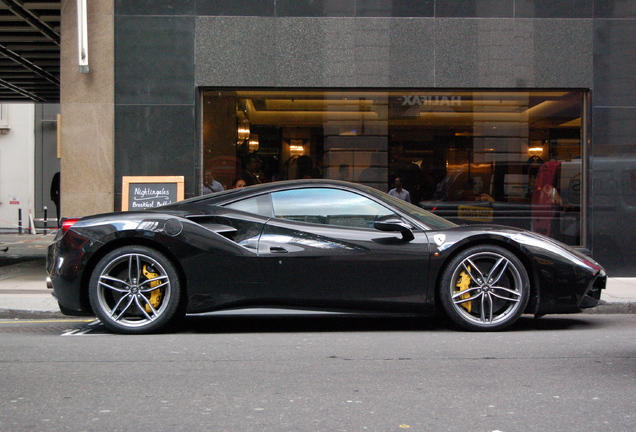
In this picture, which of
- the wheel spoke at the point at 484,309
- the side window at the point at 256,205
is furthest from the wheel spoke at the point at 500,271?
the side window at the point at 256,205

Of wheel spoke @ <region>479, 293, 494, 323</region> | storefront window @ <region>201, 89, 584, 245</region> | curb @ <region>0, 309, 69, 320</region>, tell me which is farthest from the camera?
storefront window @ <region>201, 89, 584, 245</region>

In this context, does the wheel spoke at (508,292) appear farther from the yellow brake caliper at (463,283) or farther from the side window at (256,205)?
the side window at (256,205)

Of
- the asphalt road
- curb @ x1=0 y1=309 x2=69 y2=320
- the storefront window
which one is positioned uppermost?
the storefront window

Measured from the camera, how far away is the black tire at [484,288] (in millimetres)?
5797

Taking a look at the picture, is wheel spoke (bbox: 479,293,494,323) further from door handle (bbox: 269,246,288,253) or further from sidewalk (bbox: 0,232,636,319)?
sidewalk (bbox: 0,232,636,319)

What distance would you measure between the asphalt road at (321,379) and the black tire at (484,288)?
153 mm

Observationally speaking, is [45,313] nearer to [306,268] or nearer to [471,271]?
[306,268]

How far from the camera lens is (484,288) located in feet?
19.1

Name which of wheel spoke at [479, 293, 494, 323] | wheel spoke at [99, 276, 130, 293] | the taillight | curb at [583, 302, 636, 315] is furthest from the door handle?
curb at [583, 302, 636, 315]

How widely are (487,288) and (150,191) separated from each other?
619 cm

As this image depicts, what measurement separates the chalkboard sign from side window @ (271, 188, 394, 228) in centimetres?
479

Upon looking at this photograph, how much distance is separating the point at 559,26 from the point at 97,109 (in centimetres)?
715

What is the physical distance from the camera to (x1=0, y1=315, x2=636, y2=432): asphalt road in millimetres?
3496

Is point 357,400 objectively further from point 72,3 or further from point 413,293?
point 72,3
